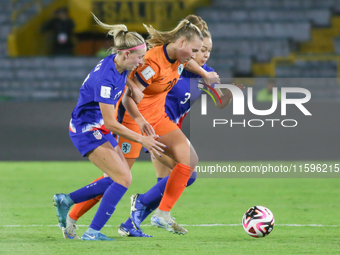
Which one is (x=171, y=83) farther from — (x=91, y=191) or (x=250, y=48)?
(x=250, y=48)

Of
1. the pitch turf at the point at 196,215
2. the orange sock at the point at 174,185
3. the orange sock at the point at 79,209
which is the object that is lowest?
the pitch turf at the point at 196,215

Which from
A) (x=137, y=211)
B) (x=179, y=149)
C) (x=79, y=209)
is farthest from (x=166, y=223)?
(x=79, y=209)

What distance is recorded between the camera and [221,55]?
50.7ft

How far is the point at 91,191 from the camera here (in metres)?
5.02

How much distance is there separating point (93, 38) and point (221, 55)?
415 centimetres

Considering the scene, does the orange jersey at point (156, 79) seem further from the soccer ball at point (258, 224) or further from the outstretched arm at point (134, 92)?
the soccer ball at point (258, 224)

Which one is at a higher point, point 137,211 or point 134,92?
point 134,92

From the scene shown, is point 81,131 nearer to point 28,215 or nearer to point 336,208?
point 28,215

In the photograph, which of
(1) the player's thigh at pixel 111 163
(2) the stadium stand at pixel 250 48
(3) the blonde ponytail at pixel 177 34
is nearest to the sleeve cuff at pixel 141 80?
(3) the blonde ponytail at pixel 177 34

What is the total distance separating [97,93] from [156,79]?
0.73 meters

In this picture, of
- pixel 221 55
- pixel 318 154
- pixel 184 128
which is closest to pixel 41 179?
pixel 184 128

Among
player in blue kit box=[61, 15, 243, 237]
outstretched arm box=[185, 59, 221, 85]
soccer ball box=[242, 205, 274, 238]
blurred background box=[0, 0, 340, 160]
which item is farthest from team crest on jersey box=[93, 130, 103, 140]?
blurred background box=[0, 0, 340, 160]

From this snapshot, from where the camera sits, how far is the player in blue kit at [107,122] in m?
4.52

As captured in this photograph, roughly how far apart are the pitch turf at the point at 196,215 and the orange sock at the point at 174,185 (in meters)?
0.27
